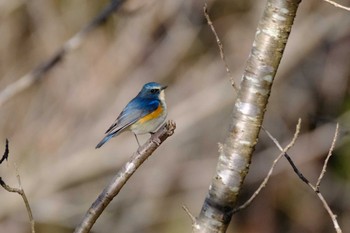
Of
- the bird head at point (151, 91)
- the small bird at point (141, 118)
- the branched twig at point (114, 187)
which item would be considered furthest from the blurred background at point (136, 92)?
the branched twig at point (114, 187)

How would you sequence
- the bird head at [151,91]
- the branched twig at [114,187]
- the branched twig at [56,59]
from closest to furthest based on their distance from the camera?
1. the branched twig at [114,187]
2. the bird head at [151,91]
3. the branched twig at [56,59]

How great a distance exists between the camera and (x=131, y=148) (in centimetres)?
721

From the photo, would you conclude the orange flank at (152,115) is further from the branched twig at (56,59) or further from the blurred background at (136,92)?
the blurred background at (136,92)

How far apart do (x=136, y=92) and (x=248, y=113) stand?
4726mm

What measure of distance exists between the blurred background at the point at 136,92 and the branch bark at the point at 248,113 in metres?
4.33

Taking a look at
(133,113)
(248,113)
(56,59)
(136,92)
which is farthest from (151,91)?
(136,92)

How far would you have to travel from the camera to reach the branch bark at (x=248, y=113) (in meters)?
2.55

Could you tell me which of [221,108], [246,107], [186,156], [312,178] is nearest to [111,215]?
[186,156]

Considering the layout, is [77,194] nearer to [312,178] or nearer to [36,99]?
[36,99]

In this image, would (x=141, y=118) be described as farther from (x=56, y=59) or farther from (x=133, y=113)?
(x=56, y=59)

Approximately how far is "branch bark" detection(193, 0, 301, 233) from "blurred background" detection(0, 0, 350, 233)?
4.33m

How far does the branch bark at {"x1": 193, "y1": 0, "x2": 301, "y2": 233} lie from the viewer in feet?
8.38

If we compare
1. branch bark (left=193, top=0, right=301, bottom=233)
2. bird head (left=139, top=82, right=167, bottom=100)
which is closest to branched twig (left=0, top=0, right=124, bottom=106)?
bird head (left=139, top=82, right=167, bottom=100)

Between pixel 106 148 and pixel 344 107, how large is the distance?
2.77 meters
